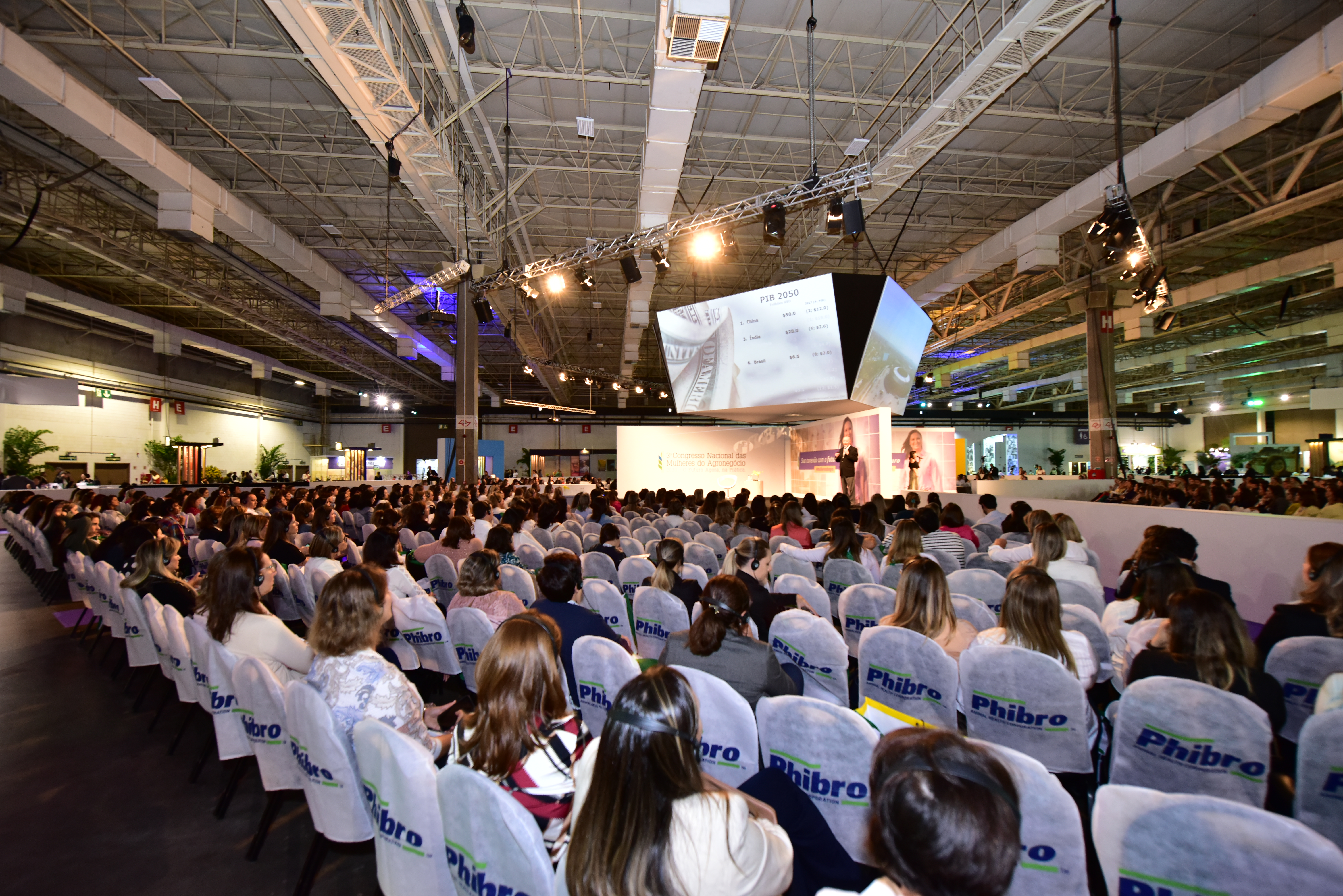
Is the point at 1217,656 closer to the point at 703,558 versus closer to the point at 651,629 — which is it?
the point at 651,629

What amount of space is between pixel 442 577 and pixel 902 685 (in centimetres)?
409

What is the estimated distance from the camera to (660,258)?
10672mm

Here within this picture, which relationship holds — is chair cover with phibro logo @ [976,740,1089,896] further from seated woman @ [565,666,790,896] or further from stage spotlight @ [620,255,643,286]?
stage spotlight @ [620,255,643,286]

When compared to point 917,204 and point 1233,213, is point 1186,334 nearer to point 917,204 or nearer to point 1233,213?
point 1233,213

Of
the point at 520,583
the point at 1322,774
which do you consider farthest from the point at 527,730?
the point at 520,583

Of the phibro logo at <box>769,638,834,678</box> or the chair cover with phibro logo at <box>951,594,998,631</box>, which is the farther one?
the chair cover with phibro logo at <box>951,594,998,631</box>

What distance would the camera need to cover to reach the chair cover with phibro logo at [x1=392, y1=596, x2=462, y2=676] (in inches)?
145

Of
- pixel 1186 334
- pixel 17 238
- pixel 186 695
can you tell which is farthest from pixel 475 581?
pixel 1186 334

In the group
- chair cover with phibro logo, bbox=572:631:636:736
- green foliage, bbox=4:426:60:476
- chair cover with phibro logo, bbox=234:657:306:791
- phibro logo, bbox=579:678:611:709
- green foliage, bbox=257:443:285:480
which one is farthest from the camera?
green foliage, bbox=257:443:285:480

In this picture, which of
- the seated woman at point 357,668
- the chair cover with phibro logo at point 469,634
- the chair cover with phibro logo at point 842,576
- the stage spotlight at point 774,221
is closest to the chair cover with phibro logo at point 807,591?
the chair cover with phibro logo at point 842,576

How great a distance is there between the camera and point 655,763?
4.08ft

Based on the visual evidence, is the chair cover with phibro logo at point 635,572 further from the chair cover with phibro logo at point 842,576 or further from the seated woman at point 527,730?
the seated woman at point 527,730

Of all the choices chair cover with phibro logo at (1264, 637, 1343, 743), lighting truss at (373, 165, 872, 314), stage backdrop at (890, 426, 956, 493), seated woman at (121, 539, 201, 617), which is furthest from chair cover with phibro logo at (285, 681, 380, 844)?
stage backdrop at (890, 426, 956, 493)

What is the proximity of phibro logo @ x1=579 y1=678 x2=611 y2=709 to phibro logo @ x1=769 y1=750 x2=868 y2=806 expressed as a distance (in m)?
0.82
